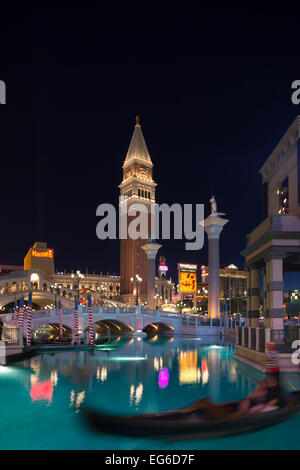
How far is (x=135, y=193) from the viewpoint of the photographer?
11544cm

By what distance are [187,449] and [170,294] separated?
121 metres

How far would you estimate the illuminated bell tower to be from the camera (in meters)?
103

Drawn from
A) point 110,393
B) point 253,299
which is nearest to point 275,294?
point 253,299

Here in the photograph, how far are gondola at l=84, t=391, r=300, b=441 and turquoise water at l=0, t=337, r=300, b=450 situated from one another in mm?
164

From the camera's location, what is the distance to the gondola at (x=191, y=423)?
866 centimetres

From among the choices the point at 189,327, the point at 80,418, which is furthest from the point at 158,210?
the point at 80,418

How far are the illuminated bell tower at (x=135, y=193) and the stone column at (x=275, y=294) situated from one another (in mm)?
83668

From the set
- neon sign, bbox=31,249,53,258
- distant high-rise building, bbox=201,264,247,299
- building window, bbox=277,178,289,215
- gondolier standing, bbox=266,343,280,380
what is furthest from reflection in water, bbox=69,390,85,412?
distant high-rise building, bbox=201,264,247,299

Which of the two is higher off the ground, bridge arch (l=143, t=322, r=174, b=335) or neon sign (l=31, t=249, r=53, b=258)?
neon sign (l=31, t=249, r=53, b=258)

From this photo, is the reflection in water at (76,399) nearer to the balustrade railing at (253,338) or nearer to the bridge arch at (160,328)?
the balustrade railing at (253,338)

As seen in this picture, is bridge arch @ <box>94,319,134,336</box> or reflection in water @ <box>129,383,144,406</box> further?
bridge arch @ <box>94,319,134,336</box>

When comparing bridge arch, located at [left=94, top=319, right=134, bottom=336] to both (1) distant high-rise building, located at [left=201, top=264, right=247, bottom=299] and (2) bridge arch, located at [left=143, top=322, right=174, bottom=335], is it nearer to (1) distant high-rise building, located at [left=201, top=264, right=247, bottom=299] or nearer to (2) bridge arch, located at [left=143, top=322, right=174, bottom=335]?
(2) bridge arch, located at [left=143, top=322, right=174, bottom=335]

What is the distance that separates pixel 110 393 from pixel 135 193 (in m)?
103

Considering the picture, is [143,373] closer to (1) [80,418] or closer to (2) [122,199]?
(1) [80,418]
